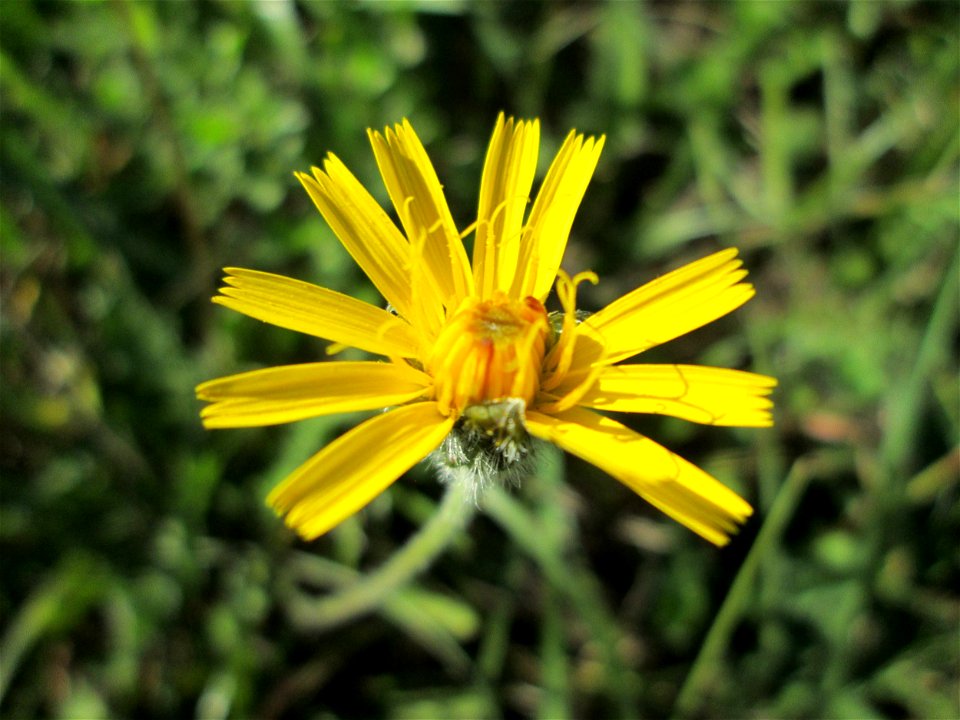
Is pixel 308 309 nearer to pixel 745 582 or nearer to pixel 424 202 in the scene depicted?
pixel 424 202

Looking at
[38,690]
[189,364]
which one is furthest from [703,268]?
[38,690]

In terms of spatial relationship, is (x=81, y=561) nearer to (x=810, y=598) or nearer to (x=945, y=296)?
(x=810, y=598)

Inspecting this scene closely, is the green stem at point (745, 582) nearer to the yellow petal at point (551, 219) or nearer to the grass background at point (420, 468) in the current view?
the grass background at point (420, 468)

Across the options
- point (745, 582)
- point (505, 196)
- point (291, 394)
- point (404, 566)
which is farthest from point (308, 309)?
point (745, 582)

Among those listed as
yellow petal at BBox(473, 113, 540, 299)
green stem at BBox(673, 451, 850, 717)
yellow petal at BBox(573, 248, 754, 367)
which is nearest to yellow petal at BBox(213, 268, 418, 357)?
yellow petal at BBox(473, 113, 540, 299)

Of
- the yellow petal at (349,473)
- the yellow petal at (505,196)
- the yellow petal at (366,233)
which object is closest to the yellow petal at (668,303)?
the yellow petal at (505,196)

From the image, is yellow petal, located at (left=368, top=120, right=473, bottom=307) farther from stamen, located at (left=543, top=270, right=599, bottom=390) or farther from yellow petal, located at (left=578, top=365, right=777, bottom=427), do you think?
yellow petal, located at (left=578, top=365, right=777, bottom=427)
